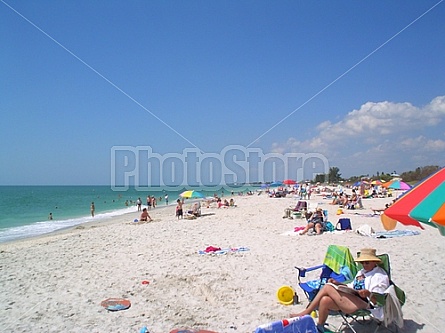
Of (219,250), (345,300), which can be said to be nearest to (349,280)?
(345,300)

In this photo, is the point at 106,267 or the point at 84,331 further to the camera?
the point at 106,267

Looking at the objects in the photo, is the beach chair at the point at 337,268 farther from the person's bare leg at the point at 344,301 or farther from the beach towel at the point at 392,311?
the beach towel at the point at 392,311

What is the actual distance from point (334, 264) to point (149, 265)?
11.9 feet

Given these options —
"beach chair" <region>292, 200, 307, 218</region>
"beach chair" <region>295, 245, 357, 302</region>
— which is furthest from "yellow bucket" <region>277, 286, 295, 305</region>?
"beach chair" <region>292, 200, 307, 218</region>

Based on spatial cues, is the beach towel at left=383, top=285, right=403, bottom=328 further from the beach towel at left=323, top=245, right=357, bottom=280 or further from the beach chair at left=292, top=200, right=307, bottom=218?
the beach chair at left=292, top=200, right=307, bottom=218

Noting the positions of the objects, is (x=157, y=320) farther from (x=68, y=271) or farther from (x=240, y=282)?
(x=68, y=271)

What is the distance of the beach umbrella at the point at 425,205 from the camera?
2.00m

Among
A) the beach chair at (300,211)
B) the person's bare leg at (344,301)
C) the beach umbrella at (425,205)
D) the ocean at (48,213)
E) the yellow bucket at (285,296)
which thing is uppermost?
the beach umbrella at (425,205)

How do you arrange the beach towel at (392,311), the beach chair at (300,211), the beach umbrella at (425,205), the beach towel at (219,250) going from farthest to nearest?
the beach chair at (300,211)
the beach towel at (219,250)
the beach towel at (392,311)
the beach umbrella at (425,205)

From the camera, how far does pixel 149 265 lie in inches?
252

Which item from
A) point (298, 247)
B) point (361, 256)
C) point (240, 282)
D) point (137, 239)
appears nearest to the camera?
point (361, 256)

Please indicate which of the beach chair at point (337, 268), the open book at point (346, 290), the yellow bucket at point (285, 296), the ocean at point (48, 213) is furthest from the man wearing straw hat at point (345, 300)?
the ocean at point (48, 213)

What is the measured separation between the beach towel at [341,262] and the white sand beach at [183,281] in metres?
0.57

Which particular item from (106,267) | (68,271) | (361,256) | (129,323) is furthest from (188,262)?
(361,256)
